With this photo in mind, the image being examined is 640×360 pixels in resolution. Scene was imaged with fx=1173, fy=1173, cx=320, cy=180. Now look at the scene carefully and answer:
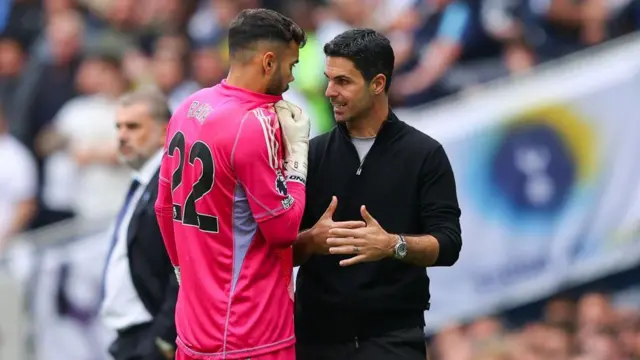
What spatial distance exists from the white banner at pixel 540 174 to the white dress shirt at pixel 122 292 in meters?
3.65

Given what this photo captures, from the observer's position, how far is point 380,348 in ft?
13.1

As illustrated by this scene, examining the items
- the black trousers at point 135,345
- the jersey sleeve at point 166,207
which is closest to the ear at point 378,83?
the jersey sleeve at point 166,207

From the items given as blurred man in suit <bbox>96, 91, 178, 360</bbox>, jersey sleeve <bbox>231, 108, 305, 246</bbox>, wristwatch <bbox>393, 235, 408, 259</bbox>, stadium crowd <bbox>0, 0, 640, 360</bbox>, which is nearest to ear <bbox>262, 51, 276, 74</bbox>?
jersey sleeve <bbox>231, 108, 305, 246</bbox>

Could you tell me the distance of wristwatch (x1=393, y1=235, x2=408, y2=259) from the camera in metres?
3.74

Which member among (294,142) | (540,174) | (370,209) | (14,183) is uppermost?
(14,183)

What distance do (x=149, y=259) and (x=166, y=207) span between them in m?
0.85

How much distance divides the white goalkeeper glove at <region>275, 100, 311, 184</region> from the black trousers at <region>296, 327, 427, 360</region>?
636 mm

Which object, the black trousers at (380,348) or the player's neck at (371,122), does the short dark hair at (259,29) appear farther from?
the black trousers at (380,348)

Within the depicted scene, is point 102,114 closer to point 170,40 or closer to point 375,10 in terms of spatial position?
point 170,40

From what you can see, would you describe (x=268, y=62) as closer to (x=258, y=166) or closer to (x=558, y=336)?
(x=258, y=166)

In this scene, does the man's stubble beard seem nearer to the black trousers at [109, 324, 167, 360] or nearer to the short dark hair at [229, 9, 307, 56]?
the short dark hair at [229, 9, 307, 56]

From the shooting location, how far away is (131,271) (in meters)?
4.85

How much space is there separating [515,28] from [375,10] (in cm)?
100

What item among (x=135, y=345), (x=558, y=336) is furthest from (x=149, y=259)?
(x=558, y=336)
